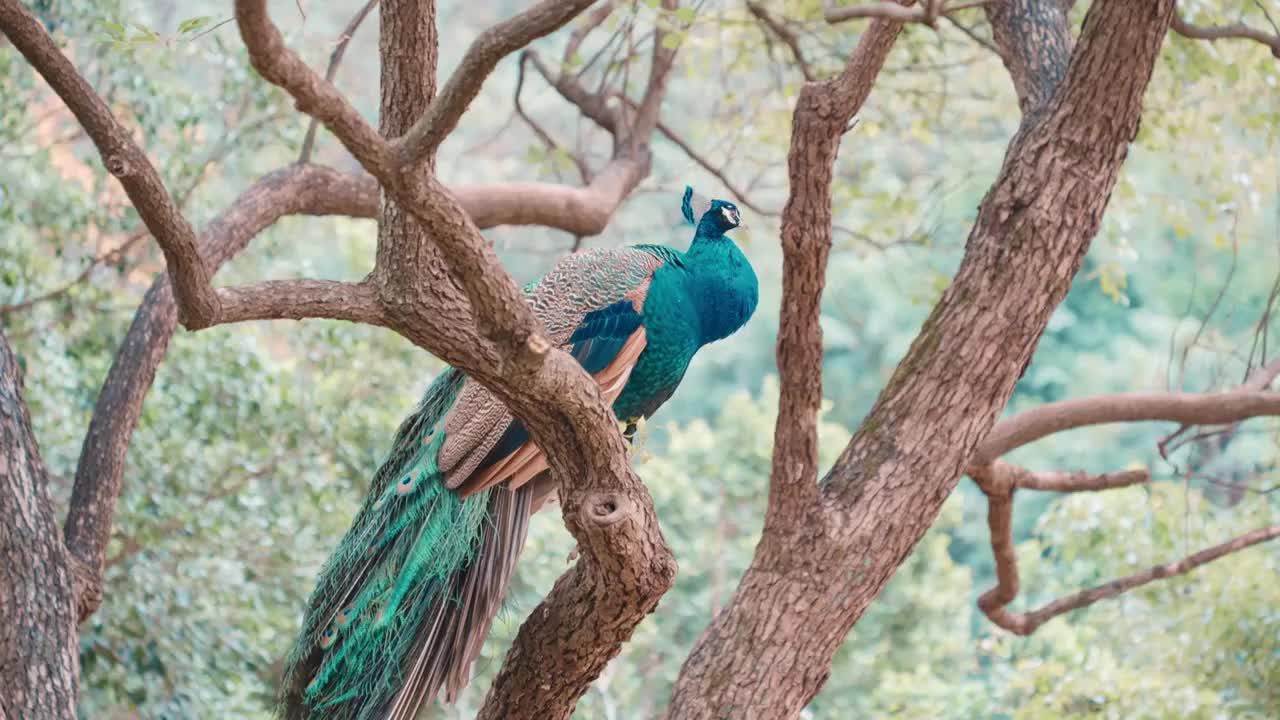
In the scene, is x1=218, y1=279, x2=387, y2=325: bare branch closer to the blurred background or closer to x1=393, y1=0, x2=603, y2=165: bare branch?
x1=393, y1=0, x2=603, y2=165: bare branch

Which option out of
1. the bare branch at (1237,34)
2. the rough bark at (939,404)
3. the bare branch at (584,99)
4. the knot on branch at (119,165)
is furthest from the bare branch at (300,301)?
the bare branch at (584,99)

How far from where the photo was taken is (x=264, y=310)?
159cm

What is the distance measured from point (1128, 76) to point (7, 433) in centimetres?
185

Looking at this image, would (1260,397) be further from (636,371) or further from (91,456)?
(91,456)

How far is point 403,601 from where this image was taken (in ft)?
7.33

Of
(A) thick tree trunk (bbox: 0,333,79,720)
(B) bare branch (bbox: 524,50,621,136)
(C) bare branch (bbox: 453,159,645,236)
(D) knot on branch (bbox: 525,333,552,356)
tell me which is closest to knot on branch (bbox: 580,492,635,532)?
(D) knot on branch (bbox: 525,333,552,356)

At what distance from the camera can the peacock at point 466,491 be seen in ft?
7.24

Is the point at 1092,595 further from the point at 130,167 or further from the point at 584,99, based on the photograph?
the point at 130,167

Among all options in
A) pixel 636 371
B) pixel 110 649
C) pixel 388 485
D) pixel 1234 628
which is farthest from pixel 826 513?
pixel 1234 628

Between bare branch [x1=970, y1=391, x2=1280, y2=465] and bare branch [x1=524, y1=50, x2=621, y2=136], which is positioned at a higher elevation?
bare branch [x1=524, y1=50, x2=621, y2=136]

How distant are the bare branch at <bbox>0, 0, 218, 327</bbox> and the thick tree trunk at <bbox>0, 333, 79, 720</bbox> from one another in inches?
Result: 25.2

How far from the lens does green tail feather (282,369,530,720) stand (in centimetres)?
219

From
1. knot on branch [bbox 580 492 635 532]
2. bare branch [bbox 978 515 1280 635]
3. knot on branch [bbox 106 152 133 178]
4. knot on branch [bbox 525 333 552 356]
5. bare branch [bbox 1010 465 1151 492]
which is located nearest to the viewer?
knot on branch [bbox 106 152 133 178]

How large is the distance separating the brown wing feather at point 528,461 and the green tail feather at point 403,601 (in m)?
0.03
